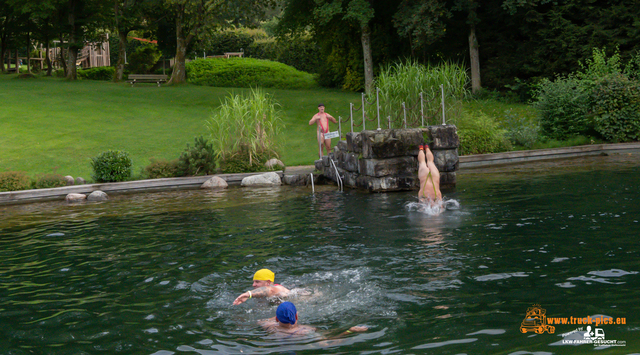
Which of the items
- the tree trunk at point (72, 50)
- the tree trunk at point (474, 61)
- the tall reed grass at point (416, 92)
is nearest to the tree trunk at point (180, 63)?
the tree trunk at point (72, 50)

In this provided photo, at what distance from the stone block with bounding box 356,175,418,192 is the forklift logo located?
334 inches

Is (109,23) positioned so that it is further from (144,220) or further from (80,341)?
(80,341)

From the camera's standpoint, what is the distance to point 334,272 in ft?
24.3

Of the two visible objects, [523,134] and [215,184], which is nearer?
[215,184]

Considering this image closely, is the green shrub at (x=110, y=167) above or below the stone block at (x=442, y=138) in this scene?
below

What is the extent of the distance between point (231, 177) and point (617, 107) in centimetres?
1350

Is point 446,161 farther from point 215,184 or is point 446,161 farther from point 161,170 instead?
point 161,170

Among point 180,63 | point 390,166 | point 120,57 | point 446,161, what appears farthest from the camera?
point 120,57

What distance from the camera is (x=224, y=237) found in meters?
9.70

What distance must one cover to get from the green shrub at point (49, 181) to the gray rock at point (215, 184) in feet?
12.7

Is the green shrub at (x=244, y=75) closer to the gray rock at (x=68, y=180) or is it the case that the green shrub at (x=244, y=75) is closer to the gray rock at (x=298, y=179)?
the gray rock at (x=298, y=179)

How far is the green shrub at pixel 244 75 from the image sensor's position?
125ft

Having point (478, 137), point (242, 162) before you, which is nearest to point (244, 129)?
point (242, 162)

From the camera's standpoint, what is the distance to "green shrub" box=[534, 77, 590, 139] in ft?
65.0
